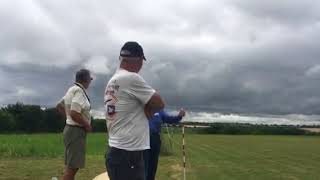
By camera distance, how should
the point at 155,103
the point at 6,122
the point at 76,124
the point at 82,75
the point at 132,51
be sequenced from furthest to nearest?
the point at 6,122 < the point at 82,75 < the point at 76,124 < the point at 132,51 < the point at 155,103

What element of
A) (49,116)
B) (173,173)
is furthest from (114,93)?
(49,116)

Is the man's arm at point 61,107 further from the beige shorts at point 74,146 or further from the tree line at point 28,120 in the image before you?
the tree line at point 28,120

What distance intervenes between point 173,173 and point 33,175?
140 inches

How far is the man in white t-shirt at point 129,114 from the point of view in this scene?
18.0 feet

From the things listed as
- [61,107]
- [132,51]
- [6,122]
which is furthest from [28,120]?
[132,51]

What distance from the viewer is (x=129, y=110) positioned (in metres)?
5.51

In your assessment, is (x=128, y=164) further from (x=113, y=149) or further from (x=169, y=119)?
(x=169, y=119)

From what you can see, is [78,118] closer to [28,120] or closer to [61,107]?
[61,107]

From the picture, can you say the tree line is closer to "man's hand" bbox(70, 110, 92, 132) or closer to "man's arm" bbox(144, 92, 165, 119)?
"man's hand" bbox(70, 110, 92, 132)

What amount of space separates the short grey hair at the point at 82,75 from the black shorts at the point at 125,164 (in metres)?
3.15

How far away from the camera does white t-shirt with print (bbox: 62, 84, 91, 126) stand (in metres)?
8.39

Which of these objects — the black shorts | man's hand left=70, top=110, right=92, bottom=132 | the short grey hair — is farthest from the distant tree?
the black shorts

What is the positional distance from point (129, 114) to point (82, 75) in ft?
10.7

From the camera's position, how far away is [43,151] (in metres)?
25.3
